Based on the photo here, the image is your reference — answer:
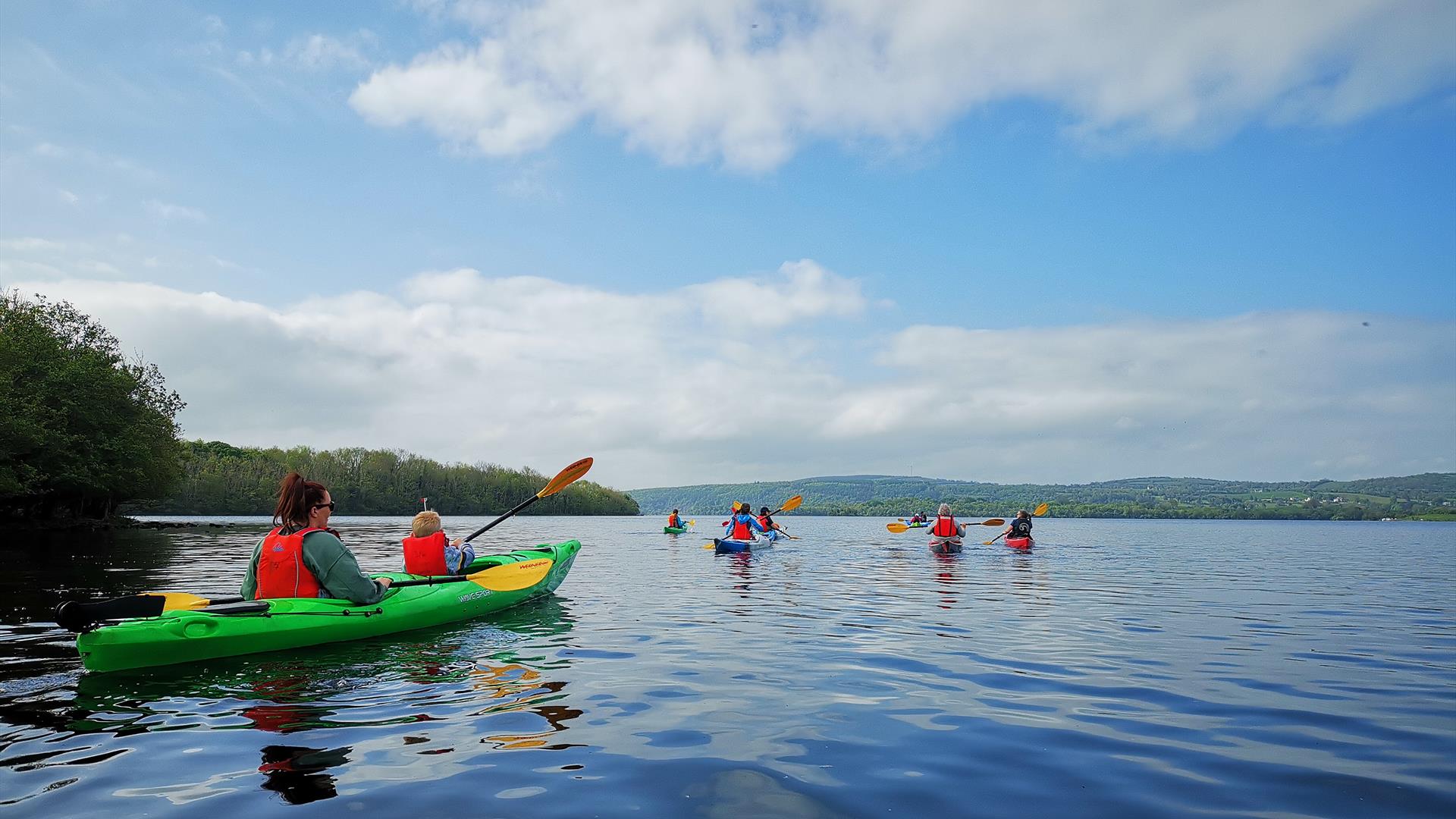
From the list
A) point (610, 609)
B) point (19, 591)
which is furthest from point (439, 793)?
point (19, 591)

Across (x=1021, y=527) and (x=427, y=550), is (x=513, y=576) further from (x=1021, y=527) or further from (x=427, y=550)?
(x=1021, y=527)

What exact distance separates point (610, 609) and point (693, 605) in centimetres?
140

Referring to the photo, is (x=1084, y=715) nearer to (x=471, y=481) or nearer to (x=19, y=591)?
(x=19, y=591)

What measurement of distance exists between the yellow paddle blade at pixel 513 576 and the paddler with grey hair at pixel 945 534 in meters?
15.1

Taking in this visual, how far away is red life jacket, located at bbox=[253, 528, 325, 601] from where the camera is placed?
28.7 ft

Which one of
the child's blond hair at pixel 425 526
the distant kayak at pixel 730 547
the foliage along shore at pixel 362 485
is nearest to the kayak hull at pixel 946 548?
the distant kayak at pixel 730 547

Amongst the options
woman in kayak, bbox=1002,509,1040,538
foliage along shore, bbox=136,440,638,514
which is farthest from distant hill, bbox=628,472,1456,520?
woman in kayak, bbox=1002,509,1040,538

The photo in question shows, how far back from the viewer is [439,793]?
440 cm

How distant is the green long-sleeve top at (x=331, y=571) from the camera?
8883 millimetres

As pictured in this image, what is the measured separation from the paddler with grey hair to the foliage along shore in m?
65.5

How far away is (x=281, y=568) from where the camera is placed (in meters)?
8.84

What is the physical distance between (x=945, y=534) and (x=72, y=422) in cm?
3954

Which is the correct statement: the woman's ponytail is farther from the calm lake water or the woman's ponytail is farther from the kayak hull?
the kayak hull

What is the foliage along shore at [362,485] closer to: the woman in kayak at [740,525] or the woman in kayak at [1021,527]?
the woman in kayak at [740,525]
